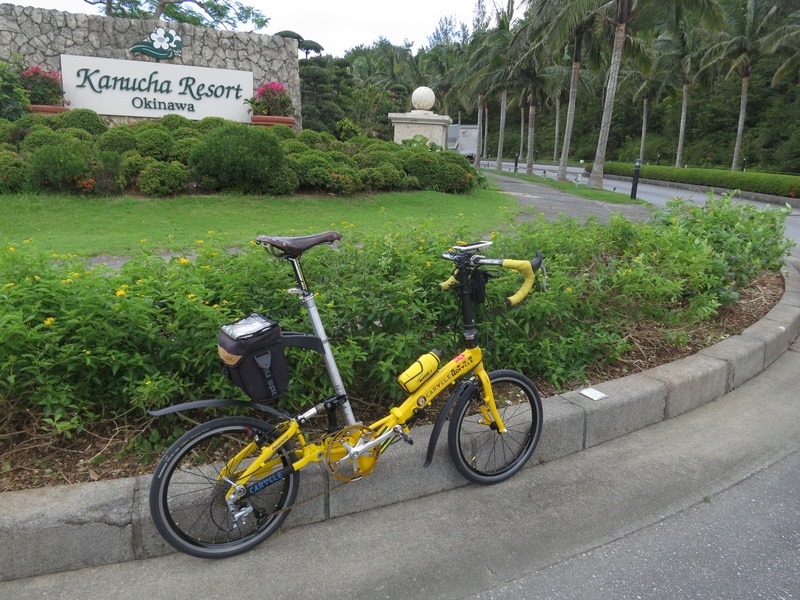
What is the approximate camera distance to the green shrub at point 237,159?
40.4 feet

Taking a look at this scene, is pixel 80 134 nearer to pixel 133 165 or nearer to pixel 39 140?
pixel 39 140

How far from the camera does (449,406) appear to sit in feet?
9.61

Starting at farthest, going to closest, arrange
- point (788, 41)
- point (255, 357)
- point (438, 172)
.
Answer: point (788, 41), point (438, 172), point (255, 357)

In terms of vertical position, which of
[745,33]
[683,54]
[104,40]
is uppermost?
[745,33]

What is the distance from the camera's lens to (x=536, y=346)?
13.0ft

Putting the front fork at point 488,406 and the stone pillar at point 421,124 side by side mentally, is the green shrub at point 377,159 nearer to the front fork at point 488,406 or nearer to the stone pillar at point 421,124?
the stone pillar at point 421,124

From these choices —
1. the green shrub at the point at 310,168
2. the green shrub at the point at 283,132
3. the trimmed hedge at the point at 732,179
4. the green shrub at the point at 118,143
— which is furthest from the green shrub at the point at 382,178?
the trimmed hedge at the point at 732,179

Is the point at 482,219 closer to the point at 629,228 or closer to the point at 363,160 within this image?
the point at 363,160

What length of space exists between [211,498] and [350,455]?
597 millimetres

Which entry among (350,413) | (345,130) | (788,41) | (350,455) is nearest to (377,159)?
(345,130)

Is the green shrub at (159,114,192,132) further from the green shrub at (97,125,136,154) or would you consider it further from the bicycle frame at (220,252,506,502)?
the bicycle frame at (220,252,506,502)

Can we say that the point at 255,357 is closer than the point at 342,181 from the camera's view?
Yes

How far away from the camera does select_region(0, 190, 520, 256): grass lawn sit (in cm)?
895

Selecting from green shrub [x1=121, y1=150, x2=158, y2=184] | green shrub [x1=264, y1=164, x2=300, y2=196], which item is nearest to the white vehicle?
green shrub [x1=264, y1=164, x2=300, y2=196]
